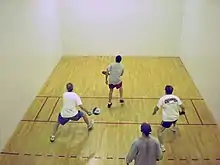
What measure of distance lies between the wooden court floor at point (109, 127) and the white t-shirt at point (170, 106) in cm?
53

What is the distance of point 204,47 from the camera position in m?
8.02

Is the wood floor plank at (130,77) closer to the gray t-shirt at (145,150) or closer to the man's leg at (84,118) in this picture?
the man's leg at (84,118)

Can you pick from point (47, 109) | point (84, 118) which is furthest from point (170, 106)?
point (47, 109)

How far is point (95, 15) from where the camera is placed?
11070mm

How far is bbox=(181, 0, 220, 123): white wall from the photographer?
7020mm

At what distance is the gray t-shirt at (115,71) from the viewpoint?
7.27m

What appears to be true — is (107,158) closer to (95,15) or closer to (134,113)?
(134,113)

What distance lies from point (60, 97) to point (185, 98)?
9.48ft

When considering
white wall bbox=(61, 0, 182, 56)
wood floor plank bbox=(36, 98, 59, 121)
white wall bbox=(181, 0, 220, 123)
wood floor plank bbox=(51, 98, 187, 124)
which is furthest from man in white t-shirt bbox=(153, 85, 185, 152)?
white wall bbox=(61, 0, 182, 56)

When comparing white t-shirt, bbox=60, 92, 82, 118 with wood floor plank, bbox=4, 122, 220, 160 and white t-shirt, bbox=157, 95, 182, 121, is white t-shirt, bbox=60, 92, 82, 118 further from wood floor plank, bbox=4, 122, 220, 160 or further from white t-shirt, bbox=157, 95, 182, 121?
white t-shirt, bbox=157, 95, 182, 121

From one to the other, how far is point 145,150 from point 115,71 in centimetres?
311

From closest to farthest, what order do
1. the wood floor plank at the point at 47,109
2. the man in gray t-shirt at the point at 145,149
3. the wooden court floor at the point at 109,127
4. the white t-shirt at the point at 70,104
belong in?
1. the man in gray t-shirt at the point at 145,149
2. the wooden court floor at the point at 109,127
3. the white t-shirt at the point at 70,104
4. the wood floor plank at the point at 47,109

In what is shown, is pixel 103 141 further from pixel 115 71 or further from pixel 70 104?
pixel 115 71

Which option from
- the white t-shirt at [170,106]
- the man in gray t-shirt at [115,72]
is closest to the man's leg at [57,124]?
the man in gray t-shirt at [115,72]
